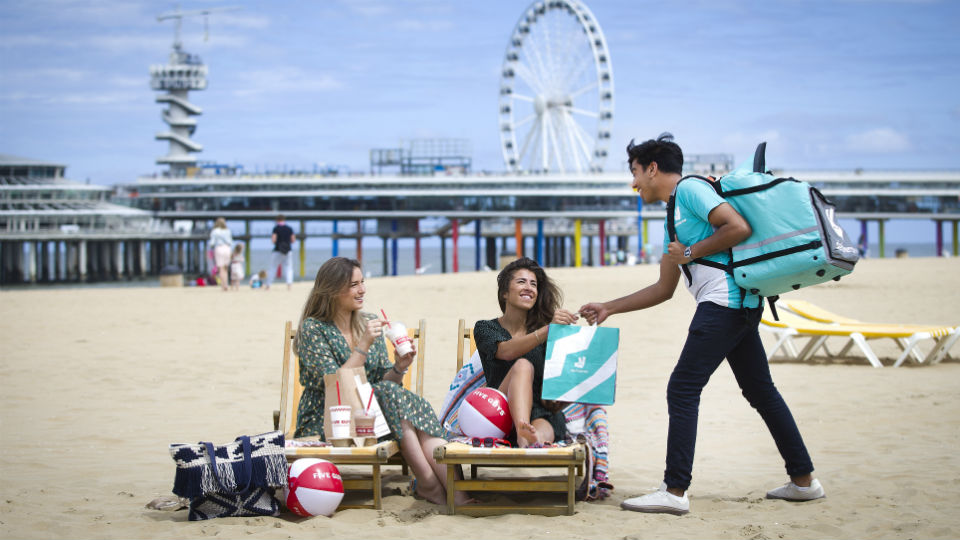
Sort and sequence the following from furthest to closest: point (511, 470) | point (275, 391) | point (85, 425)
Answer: point (275, 391) → point (85, 425) → point (511, 470)

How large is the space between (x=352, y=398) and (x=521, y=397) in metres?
0.67

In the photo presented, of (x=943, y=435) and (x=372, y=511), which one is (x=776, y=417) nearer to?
(x=372, y=511)

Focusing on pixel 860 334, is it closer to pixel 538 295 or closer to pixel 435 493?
pixel 538 295

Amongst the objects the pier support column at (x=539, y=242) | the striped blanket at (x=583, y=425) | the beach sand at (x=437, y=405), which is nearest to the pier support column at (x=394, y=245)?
the pier support column at (x=539, y=242)

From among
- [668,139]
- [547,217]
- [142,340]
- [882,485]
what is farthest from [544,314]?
[547,217]

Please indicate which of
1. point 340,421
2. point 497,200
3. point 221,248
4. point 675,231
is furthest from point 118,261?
point 675,231

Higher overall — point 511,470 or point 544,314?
point 544,314

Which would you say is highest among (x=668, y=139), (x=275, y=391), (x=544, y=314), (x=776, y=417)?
(x=668, y=139)

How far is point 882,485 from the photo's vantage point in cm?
404

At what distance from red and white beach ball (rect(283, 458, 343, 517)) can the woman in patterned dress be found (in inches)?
29.4

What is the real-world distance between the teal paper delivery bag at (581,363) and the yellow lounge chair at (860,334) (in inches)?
193

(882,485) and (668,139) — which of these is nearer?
(668,139)

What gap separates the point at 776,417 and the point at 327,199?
2384 inches

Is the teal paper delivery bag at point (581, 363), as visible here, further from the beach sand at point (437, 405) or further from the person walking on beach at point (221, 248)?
the person walking on beach at point (221, 248)
